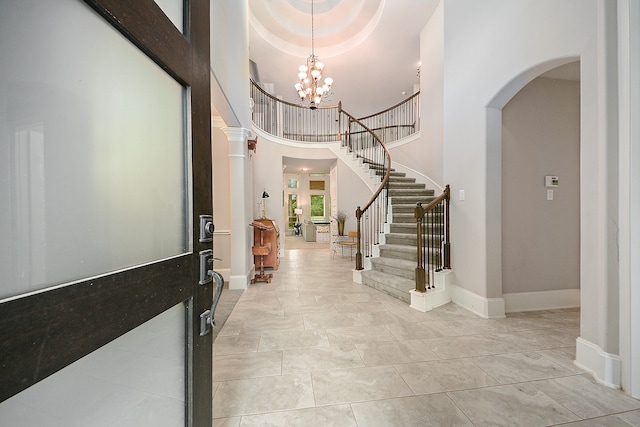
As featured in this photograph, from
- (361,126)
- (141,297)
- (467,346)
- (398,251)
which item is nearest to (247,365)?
(141,297)

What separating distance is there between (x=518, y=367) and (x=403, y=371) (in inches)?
35.9

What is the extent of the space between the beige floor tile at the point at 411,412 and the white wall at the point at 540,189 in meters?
2.03

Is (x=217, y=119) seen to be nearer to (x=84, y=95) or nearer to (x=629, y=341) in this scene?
(x=84, y=95)

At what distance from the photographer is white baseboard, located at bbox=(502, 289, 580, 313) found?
2961 millimetres

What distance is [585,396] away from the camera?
5.32 ft

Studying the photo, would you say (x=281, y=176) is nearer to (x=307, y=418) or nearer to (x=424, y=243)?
(x=424, y=243)

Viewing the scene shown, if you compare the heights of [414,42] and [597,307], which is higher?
[414,42]

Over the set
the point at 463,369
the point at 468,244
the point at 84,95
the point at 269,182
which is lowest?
the point at 463,369

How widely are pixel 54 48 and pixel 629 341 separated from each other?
10.1 feet

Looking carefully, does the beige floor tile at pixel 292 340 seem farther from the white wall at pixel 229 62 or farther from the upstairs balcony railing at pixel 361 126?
the upstairs balcony railing at pixel 361 126

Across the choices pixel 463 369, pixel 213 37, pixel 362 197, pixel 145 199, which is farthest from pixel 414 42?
pixel 145 199

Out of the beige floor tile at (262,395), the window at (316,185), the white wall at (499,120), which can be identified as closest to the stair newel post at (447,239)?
the white wall at (499,120)

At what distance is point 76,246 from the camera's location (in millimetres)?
568

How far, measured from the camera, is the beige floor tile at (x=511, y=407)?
1430mm
